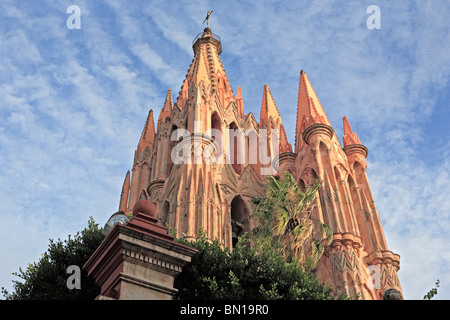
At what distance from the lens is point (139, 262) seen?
7914 millimetres

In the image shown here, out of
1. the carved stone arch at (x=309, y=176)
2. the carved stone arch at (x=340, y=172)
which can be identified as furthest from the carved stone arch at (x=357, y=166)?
the carved stone arch at (x=309, y=176)

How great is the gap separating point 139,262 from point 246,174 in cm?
2588

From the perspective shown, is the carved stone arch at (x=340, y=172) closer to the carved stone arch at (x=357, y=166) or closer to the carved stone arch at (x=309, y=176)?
the carved stone arch at (x=309, y=176)

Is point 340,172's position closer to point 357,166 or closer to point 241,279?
point 357,166

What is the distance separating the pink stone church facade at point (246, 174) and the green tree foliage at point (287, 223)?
544cm

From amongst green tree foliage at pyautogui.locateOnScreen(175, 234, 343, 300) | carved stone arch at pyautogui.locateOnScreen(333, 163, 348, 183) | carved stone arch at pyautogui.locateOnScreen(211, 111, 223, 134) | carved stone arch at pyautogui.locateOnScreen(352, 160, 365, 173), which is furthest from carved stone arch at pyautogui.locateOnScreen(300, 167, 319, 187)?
green tree foliage at pyautogui.locateOnScreen(175, 234, 343, 300)

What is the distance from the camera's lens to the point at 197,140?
30688mm

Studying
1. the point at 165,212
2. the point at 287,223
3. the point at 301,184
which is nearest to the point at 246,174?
the point at 301,184

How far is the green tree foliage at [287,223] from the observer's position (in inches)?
755

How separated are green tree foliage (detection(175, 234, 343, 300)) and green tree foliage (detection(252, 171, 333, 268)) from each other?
433 centimetres
